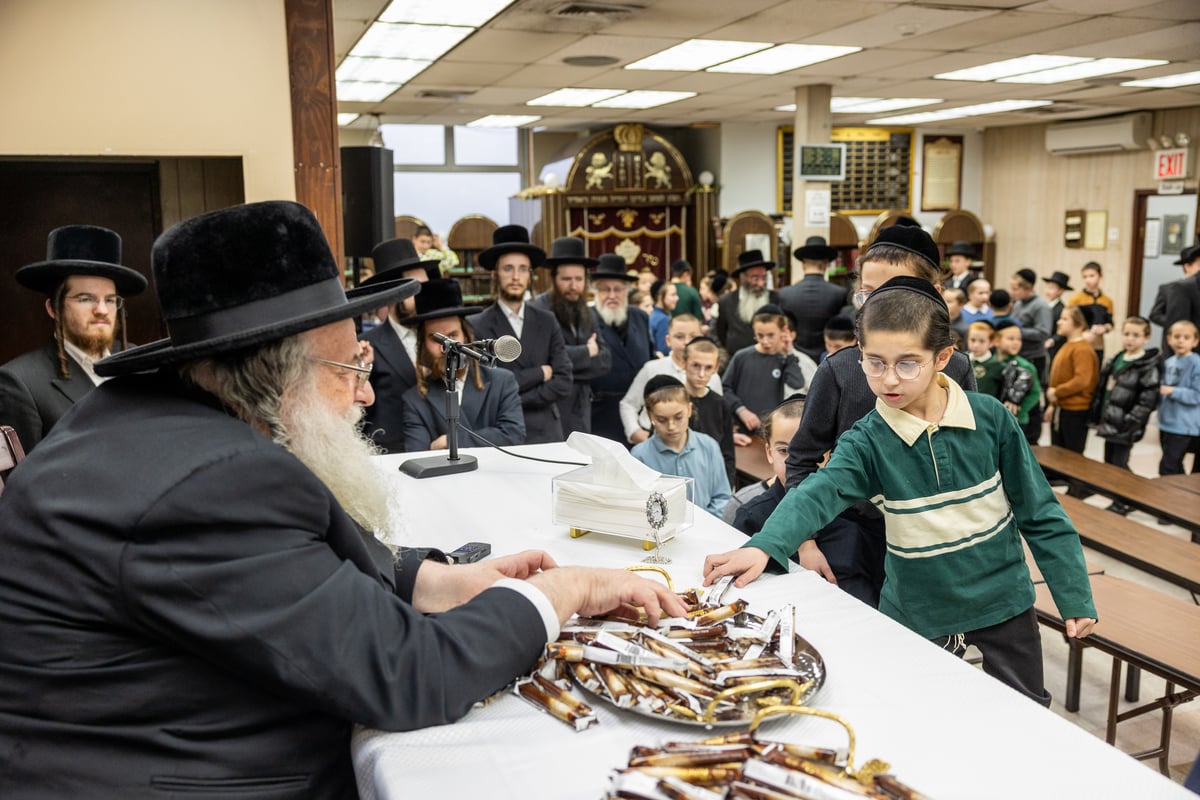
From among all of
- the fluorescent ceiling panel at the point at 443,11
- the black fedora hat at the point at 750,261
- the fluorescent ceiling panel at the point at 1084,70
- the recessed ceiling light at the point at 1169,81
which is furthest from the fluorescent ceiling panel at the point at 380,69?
the recessed ceiling light at the point at 1169,81

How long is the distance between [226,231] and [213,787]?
0.75 m

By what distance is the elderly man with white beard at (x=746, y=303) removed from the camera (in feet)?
23.9

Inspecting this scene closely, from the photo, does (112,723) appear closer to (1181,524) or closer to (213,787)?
(213,787)

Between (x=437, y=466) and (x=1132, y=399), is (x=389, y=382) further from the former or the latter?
(x=1132, y=399)

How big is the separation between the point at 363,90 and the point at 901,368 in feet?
27.0

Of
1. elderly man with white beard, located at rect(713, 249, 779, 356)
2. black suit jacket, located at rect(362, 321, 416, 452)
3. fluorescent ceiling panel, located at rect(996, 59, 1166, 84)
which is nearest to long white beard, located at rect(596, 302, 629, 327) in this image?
elderly man with white beard, located at rect(713, 249, 779, 356)

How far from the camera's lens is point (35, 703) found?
128 centimetres

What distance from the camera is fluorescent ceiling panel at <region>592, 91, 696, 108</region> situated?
9.68 meters

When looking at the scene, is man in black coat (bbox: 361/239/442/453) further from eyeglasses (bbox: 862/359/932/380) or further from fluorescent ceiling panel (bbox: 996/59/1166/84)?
fluorescent ceiling panel (bbox: 996/59/1166/84)

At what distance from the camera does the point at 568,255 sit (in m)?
5.56

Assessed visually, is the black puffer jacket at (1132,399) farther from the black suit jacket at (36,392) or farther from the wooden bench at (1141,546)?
the black suit jacket at (36,392)

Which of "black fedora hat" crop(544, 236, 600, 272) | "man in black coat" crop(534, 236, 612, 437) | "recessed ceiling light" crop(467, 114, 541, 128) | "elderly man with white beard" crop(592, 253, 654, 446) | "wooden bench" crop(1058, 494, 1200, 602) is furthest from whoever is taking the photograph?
"recessed ceiling light" crop(467, 114, 541, 128)

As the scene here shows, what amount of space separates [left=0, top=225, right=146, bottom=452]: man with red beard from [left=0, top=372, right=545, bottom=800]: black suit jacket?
1825 mm

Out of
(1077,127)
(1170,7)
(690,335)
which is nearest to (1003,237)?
(1077,127)
